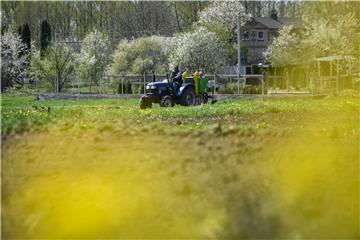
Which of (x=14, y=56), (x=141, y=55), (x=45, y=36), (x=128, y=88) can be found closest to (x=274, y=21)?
(x=141, y=55)

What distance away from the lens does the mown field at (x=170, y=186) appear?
4.88 m

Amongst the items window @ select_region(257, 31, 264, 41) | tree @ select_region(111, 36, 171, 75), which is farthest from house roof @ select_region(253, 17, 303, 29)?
tree @ select_region(111, 36, 171, 75)

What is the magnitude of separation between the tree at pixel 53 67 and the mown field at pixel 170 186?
33426mm

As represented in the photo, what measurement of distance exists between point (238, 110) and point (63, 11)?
4165 cm

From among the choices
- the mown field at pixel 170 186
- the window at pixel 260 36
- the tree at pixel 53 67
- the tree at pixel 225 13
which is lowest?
the mown field at pixel 170 186

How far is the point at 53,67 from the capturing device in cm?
4103

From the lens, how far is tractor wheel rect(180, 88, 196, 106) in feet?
72.6

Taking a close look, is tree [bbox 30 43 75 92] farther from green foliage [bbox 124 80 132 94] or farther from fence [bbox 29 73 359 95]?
green foliage [bbox 124 80 132 94]

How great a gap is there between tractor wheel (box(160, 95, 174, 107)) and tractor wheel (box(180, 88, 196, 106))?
373 millimetres

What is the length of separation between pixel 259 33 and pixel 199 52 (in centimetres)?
2241

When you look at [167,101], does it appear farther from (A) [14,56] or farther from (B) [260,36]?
(B) [260,36]

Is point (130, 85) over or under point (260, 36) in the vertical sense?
under

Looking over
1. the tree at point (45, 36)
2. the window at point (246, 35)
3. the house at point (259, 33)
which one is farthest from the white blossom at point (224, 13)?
the tree at point (45, 36)

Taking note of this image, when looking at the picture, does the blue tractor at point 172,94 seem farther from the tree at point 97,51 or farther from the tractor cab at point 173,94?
the tree at point 97,51
